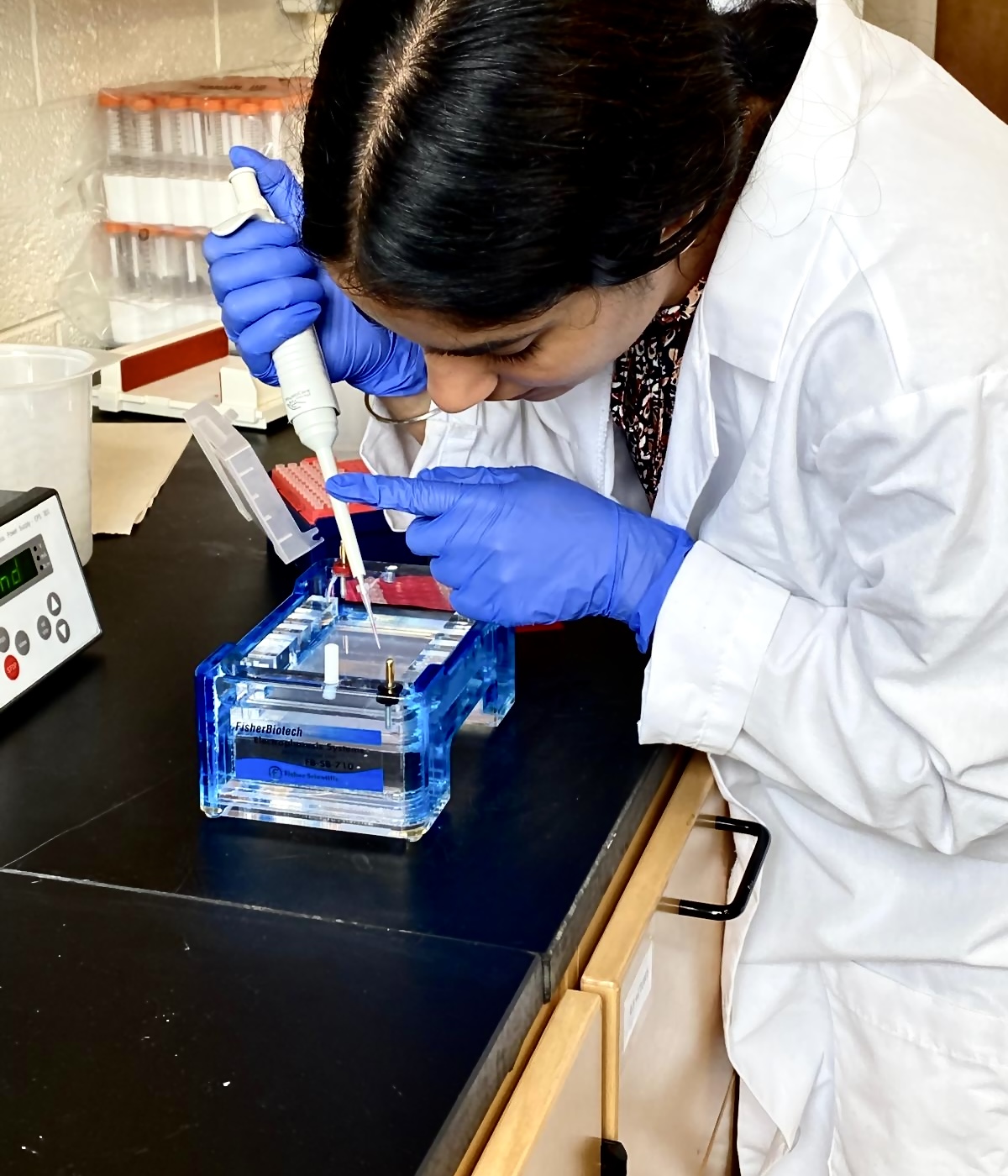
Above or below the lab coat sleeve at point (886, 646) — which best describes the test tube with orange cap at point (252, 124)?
above

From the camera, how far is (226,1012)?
→ 0.75m

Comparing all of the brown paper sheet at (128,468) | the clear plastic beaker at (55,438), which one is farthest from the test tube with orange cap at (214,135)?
the clear plastic beaker at (55,438)

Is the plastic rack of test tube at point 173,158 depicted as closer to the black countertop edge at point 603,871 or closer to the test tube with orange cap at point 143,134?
the test tube with orange cap at point 143,134

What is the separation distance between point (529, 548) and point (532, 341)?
0.17 meters

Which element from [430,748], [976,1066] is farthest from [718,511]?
[976,1066]

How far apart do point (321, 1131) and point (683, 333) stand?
0.82m

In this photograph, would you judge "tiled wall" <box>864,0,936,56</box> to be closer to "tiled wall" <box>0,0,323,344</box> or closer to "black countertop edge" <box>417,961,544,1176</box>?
"tiled wall" <box>0,0,323,344</box>

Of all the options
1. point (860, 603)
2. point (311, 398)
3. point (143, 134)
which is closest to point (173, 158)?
point (143, 134)

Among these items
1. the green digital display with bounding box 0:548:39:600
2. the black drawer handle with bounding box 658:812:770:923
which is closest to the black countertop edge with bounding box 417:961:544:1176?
the black drawer handle with bounding box 658:812:770:923

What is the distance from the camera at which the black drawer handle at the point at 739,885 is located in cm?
107

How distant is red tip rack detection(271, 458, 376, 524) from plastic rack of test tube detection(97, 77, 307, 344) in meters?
0.57

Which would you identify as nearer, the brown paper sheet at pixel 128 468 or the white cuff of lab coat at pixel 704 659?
the white cuff of lab coat at pixel 704 659

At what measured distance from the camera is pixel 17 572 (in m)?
1.08

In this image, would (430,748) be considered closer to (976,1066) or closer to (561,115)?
(561,115)
